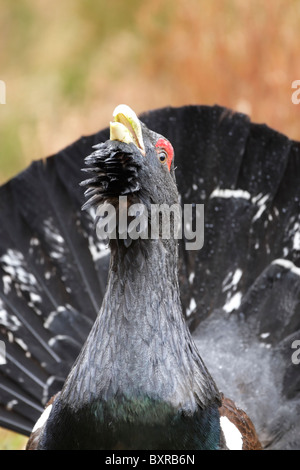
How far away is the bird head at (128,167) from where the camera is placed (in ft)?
7.12

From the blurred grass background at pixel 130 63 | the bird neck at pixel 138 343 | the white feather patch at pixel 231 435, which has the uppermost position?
the blurred grass background at pixel 130 63

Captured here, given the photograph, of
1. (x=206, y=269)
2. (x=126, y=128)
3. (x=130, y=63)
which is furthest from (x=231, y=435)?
(x=130, y=63)

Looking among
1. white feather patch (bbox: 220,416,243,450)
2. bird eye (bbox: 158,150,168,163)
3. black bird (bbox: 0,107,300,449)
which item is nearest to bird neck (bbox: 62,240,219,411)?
white feather patch (bbox: 220,416,243,450)

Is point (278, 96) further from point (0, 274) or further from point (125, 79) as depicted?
point (0, 274)

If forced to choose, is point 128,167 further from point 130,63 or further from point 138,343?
point 130,63

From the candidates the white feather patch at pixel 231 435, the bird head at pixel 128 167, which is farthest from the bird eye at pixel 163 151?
the white feather patch at pixel 231 435

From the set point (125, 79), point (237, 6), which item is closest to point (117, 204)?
point (237, 6)

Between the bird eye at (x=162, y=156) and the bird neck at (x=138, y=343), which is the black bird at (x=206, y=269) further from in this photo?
the bird eye at (x=162, y=156)

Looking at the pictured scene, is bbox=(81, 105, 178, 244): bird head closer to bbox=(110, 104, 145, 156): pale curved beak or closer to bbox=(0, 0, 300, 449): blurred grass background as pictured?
bbox=(110, 104, 145, 156): pale curved beak

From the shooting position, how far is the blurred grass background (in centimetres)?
448

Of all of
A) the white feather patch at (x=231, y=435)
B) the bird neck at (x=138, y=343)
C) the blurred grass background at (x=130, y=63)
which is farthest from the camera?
the blurred grass background at (x=130, y=63)

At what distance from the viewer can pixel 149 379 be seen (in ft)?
7.48
